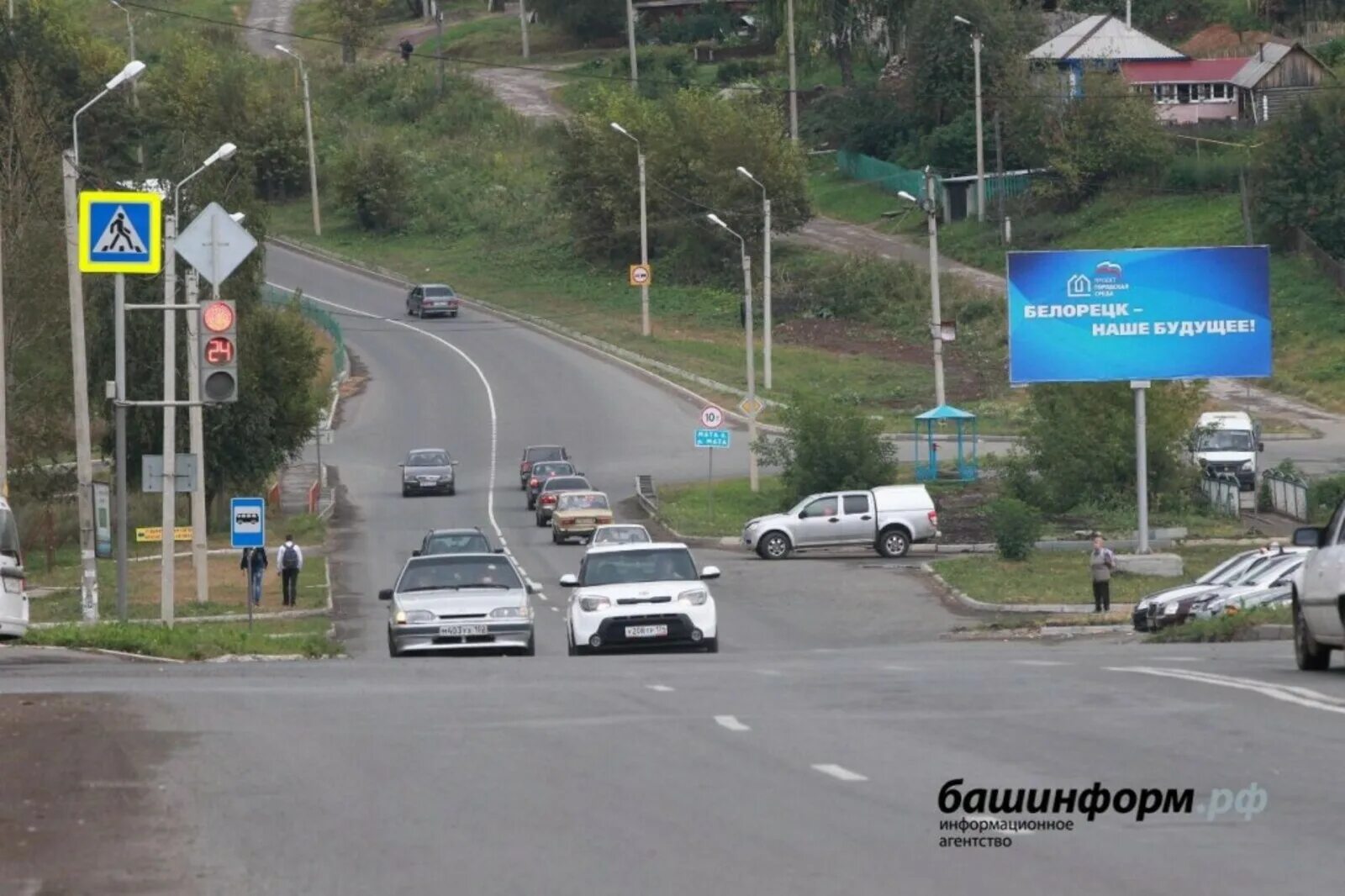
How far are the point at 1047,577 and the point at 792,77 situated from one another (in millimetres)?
76277

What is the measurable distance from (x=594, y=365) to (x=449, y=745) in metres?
67.7

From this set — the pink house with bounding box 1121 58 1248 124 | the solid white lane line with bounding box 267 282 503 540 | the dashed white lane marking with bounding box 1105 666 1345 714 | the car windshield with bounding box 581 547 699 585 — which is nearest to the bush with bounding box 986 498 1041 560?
the solid white lane line with bounding box 267 282 503 540

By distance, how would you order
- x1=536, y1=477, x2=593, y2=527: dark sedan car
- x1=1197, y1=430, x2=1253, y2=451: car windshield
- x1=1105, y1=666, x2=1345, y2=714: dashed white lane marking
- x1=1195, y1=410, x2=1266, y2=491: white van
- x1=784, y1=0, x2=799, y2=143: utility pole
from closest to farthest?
x1=1105, y1=666, x2=1345, y2=714: dashed white lane marking < x1=536, y1=477, x2=593, y2=527: dark sedan car < x1=1195, y1=410, x2=1266, y2=491: white van < x1=1197, y1=430, x2=1253, y2=451: car windshield < x1=784, y1=0, x2=799, y2=143: utility pole

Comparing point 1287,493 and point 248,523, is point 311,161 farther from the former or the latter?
point 248,523

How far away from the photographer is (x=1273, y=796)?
389 inches

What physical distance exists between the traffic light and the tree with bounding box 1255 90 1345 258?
220ft

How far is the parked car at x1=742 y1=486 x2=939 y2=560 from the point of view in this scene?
47594 millimetres

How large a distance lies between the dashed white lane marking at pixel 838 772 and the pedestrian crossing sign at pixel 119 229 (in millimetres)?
18124

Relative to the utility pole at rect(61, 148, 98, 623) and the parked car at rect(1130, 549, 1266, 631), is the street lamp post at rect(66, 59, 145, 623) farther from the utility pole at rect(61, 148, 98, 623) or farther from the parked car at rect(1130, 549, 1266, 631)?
the parked car at rect(1130, 549, 1266, 631)

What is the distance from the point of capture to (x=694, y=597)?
25156mm

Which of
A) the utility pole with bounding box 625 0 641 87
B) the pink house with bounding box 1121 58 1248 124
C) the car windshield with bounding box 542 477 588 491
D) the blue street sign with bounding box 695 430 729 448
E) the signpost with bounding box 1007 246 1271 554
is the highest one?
the utility pole with bounding box 625 0 641 87

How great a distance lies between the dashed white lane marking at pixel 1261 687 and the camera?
13.8 meters

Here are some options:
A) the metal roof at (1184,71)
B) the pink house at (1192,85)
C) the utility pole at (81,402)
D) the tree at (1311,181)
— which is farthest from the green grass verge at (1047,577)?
the metal roof at (1184,71)

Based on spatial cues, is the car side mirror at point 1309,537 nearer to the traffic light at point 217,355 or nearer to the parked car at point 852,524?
the traffic light at point 217,355
